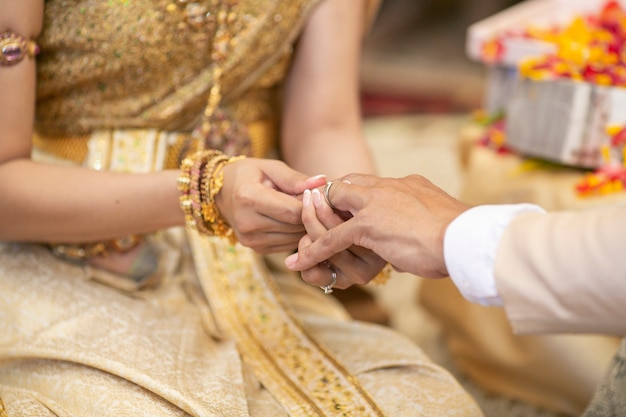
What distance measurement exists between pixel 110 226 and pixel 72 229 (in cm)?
5

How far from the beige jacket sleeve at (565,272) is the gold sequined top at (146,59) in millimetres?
537

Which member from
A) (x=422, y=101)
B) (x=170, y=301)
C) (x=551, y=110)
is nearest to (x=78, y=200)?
(x=170, y=301)

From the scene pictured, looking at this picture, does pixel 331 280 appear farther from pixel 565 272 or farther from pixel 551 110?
pixel 551 110

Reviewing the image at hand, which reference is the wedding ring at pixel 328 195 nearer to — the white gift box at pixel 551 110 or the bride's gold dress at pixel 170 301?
the bride's gold dress at pixel 170 301

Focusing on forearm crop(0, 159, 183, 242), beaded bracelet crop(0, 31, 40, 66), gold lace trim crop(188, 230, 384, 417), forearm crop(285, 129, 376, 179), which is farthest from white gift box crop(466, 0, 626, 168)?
beaded bracelet crop(0, 31, 40, 66)

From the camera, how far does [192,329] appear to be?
105 cm

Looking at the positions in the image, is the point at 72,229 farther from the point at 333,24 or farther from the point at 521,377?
the point at 521,377

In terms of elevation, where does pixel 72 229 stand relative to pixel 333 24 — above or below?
below

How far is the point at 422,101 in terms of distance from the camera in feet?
11.5

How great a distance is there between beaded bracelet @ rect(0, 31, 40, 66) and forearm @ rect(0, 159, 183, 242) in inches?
5.1

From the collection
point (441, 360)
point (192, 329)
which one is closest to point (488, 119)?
point (441, 360)

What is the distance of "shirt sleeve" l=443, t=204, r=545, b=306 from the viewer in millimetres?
753

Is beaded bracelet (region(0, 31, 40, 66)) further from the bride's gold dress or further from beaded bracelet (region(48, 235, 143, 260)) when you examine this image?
beaded bracelet (region(48, 235, 143, 260))

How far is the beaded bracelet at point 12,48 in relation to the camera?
0.96 m
